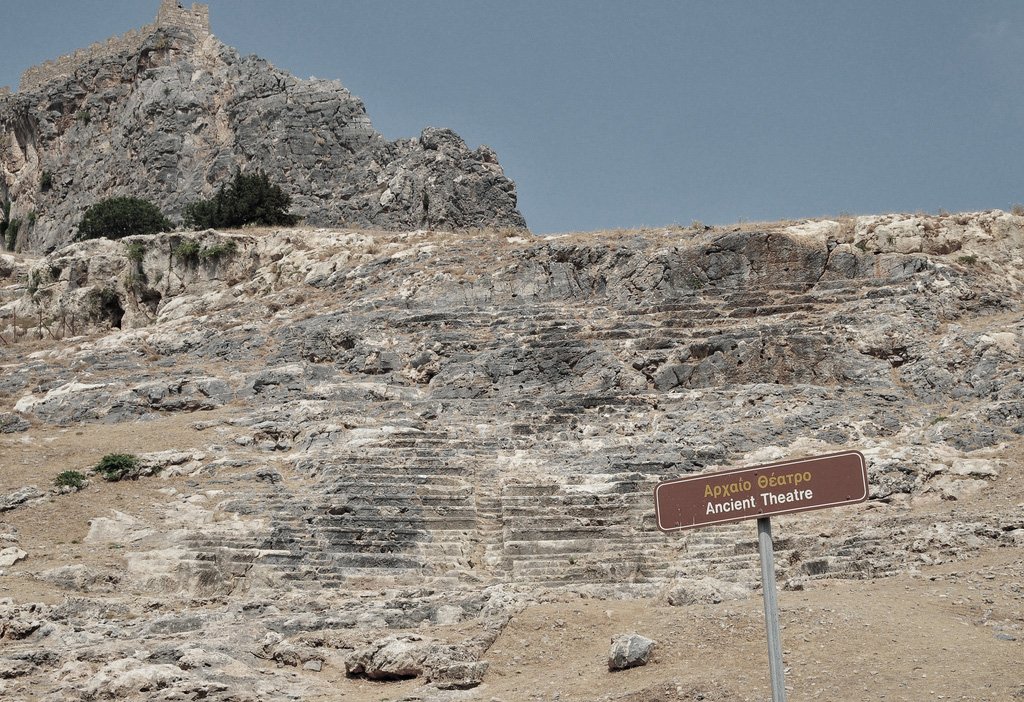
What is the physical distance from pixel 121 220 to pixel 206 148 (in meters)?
7.07

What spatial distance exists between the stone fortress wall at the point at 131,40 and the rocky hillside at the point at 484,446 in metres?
21.2

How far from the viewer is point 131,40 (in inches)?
2112

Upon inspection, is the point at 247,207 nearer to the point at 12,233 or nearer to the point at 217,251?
the point at 217,251

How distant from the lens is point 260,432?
23.6m

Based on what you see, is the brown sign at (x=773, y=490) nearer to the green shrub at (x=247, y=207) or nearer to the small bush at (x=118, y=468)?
the small bush at (x=118, y=468)

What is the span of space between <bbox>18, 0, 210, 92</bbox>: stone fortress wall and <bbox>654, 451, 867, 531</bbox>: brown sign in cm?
4899

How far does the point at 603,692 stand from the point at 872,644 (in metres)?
3.08

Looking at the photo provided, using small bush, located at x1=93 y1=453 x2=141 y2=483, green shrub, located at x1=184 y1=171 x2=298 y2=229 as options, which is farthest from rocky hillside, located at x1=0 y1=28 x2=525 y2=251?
small bush, located at x1=93 y1=453 x2=141 y2=483

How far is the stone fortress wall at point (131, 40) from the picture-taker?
53219 millimetres

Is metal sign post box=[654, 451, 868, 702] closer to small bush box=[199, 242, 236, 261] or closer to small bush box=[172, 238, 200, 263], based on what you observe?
small bush box=[199, 242, 236, 261]

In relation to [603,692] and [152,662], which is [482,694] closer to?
[603,692]

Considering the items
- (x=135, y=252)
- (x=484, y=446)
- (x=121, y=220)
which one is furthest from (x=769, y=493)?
(x=121, y=220)

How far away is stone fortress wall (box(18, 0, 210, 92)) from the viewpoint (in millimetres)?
53219

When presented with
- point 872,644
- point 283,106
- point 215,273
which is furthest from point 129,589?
point 283,106
